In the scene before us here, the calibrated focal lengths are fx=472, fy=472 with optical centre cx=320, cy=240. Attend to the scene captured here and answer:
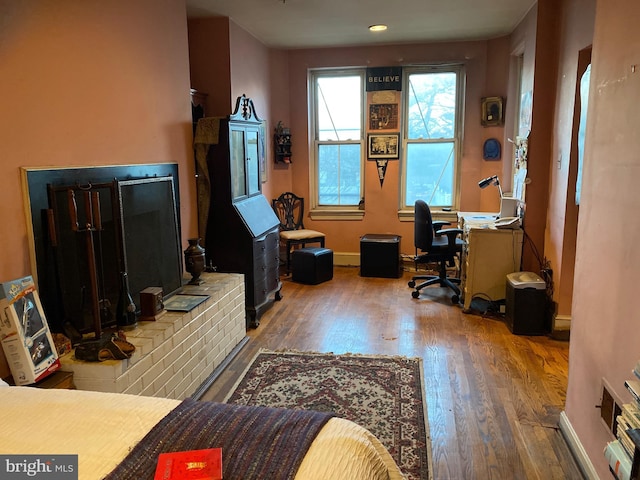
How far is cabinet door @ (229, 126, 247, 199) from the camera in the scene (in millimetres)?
3544

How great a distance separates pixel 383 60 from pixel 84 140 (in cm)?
382

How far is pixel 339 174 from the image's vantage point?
225 inches

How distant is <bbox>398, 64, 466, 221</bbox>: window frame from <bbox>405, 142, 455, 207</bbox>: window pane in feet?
0.12

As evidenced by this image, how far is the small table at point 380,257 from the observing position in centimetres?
512

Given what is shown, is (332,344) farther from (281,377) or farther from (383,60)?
(383,60)

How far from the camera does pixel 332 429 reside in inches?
50.8

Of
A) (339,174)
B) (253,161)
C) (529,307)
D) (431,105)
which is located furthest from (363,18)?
(529,307)

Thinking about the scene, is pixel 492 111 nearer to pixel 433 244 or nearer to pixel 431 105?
pixel 431 105

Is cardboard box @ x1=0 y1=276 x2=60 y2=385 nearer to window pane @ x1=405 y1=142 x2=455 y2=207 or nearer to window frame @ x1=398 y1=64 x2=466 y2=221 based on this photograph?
window frame @ x1=398 y1=64 x2=466 y2=221

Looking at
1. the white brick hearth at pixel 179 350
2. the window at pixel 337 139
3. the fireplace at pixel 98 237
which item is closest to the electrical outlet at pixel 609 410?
the white brick hearth at pixel 179 350

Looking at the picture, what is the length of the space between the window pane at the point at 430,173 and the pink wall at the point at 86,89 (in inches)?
117

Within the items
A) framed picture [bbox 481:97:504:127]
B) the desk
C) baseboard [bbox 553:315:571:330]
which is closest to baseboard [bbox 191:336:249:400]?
the desk

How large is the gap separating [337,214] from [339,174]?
484mm

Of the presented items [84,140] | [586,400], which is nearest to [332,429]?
[586,400]
